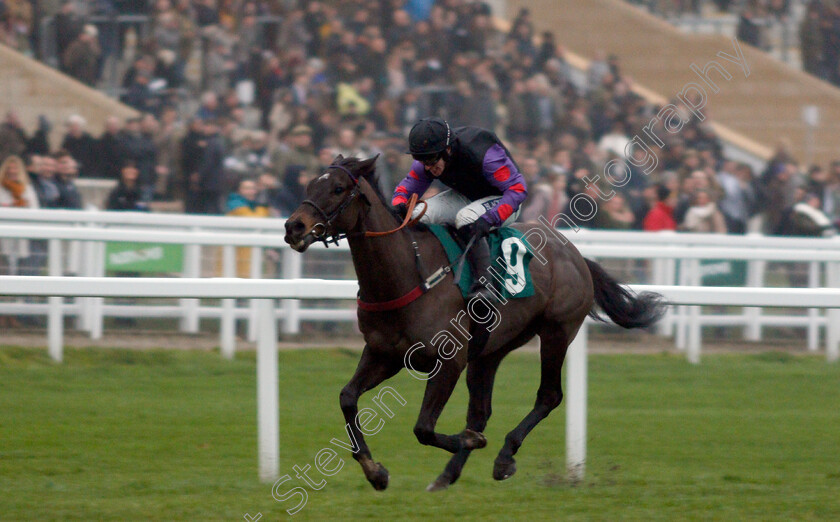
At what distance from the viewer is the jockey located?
4957 mm

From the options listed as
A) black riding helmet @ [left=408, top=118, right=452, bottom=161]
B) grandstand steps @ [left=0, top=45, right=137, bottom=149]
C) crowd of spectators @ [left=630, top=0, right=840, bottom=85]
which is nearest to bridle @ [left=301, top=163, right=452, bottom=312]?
black riding helmet @ [left=408, top=118, right=452, bottom=161]

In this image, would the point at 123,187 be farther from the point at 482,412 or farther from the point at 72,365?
the point at 482,412

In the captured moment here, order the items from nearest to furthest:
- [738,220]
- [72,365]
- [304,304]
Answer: [72,365] < [304,304] < [738,220]

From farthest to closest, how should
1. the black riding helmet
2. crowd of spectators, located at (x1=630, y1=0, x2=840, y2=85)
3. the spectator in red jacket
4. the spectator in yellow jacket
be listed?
crowd of spectators, located at (x1=630, y1=0, x2=840, y2=85), the spectator in red jacket, the spectator in yellow jacket, the black riding helmet

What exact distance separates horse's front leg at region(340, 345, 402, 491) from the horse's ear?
0.69 metres

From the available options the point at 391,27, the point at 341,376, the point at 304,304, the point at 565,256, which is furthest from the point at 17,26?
the point at 565,256

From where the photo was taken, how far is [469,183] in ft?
17.4

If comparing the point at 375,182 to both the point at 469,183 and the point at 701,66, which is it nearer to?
the point at 469,183

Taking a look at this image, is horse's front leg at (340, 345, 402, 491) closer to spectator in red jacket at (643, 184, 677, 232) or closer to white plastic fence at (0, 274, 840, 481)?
white plastic fence at (0, 274, 840, 481)

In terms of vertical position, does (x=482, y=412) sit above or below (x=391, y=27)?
below

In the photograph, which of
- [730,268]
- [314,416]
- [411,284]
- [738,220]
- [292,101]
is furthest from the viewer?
[292,101]

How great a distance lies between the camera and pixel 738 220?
11.3 metres

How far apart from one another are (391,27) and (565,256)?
9.00 meters

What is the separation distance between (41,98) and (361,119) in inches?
138
